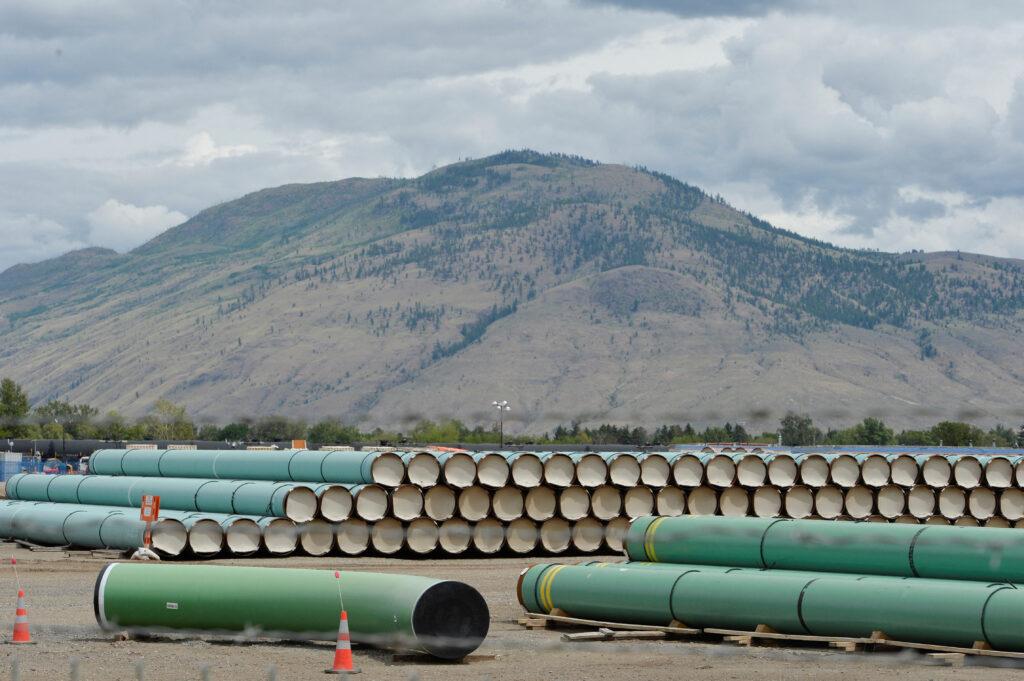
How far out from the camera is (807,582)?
1567 cm

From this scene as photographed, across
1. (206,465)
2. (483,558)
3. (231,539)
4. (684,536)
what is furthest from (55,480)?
(684,536)

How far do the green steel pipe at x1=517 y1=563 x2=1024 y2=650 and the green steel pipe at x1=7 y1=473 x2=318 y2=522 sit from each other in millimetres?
10199

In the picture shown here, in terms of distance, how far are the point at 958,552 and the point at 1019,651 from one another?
1907 millimetres

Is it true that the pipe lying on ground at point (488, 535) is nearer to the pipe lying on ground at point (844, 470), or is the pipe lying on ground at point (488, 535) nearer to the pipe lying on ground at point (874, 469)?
the pipe lying on ground at point (844, 470)

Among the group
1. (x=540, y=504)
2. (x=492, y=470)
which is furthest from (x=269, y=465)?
(x=540, y=504)

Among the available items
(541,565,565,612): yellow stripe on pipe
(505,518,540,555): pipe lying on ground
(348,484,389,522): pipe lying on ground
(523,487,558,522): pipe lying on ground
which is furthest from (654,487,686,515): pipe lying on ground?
(541,565,565,612): yellow stripe on pipe

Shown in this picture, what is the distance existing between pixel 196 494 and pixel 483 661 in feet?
49.8

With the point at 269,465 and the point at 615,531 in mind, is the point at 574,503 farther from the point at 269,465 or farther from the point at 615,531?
the point at 269,465

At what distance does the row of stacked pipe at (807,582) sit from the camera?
1452cm

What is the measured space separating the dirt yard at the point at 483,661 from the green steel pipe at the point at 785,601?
1.17 feet

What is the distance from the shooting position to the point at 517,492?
2827cm

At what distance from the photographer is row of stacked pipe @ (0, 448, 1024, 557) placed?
27453 millimetres

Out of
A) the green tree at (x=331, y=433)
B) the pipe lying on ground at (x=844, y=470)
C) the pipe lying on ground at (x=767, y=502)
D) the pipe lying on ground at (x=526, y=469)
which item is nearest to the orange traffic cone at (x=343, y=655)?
the pipe lying on ground at (x=526, y=469)

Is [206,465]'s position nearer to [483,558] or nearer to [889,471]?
[483,558]
